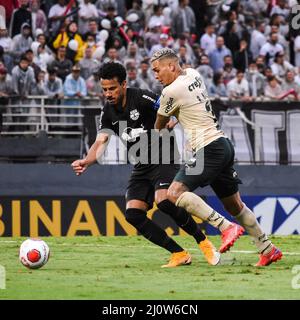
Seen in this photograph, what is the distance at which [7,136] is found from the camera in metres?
20.5

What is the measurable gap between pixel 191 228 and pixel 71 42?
11600 mm

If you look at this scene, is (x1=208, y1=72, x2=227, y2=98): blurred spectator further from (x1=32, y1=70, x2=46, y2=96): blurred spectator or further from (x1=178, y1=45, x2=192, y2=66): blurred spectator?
(x1=32, y1=70, x2=46, y2=96): blurred spectator

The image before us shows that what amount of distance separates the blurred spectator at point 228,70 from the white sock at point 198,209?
1194cm

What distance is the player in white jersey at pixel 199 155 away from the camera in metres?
11.1

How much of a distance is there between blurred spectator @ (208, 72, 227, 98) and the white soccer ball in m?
11.3

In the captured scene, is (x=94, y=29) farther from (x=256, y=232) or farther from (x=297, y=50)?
(x=256, y=232)

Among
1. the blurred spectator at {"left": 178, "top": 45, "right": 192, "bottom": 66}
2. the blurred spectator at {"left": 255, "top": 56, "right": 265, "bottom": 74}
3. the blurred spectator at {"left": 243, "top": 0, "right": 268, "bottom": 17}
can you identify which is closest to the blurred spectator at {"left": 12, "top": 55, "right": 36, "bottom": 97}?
the blurred spectator at {"left": 178, "top": 45, "right": 192, "bottom": 66}

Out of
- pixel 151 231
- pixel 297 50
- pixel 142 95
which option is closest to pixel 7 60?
pixel 297 50

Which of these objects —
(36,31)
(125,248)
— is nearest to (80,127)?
(36,31)

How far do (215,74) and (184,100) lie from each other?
11684 millimetres

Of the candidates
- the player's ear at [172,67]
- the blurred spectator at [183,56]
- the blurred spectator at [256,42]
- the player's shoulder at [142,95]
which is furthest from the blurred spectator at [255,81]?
the player's ear at [172,67]

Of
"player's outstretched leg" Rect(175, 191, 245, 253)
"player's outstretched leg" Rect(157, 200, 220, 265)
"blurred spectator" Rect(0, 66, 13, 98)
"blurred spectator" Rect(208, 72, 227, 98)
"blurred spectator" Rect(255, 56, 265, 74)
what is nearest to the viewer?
"player's outstretched leg" Rect(175, 191, 245, 253)

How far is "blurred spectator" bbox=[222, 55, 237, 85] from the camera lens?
23.0 m

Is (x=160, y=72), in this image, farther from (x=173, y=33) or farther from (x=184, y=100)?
(x=173, y=33)
